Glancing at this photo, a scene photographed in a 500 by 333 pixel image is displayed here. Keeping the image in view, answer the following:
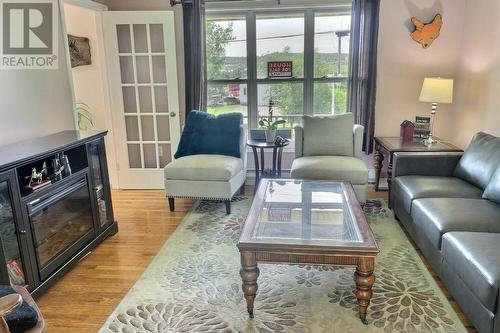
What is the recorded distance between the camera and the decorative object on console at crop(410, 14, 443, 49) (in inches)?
158

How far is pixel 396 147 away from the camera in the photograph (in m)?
3.64

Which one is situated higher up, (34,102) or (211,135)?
(34,102)

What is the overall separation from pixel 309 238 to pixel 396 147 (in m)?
2.00

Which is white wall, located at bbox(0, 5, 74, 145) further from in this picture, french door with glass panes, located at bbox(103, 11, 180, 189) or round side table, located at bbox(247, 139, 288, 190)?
round side table, located at bbox(247, 139, 288, 190)

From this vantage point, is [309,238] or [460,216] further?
[460,216]

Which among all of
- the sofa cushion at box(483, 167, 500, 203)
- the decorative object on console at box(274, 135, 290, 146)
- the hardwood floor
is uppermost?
the decorative object on console at box(274, 135, 290, 146)

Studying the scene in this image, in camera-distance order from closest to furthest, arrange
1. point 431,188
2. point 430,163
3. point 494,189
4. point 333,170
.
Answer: point 494,189 < point 431,188 < point 430,163 < point 333,170

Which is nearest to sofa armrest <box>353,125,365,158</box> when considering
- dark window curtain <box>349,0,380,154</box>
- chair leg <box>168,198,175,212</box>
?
dark window curtain <box>349,0,380,154</box>

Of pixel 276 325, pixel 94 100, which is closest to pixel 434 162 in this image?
pixel 276 325

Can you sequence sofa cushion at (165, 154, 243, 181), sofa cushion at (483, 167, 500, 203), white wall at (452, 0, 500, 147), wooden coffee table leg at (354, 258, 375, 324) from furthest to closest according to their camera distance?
sofa cushion at (165, 154, 243, 181), white wall at (452, 0, 500, 147), sofa cushion at (483, 167, 500, 203), wooden coffee table leg at (354, 258, 375, 324)

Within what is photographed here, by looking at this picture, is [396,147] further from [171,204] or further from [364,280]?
[171,204]

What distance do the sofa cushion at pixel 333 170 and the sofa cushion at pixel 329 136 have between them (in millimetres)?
281

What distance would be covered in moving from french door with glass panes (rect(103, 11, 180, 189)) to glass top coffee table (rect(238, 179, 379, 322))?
223 centimetres

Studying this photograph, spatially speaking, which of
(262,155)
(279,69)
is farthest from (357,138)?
(279,69)
